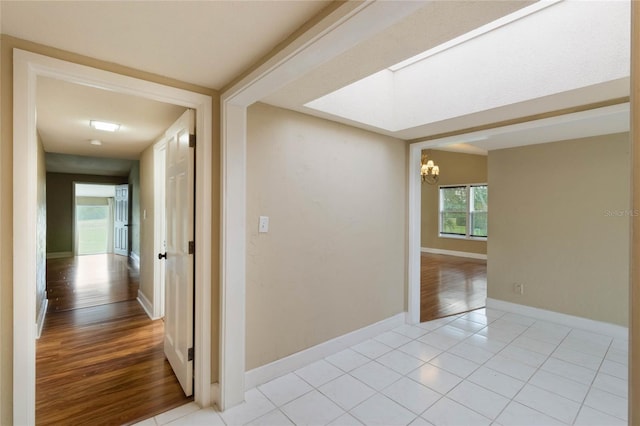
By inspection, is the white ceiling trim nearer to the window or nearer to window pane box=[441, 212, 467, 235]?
the window

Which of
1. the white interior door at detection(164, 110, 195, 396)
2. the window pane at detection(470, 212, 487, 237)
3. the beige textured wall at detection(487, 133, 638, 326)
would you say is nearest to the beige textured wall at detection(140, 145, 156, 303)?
the white interior door at detection(164, 110, 195, 396)

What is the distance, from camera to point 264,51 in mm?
1555

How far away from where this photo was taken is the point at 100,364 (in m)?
2.56

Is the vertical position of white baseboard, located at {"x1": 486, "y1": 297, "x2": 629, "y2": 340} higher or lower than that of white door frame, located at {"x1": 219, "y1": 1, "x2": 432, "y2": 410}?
lower

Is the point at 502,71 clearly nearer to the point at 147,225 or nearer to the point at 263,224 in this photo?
the point at 263,224

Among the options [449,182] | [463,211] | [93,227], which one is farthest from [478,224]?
[93,227]

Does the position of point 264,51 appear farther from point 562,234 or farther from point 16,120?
point 562,234

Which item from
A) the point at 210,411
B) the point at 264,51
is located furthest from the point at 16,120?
the point at 210,411

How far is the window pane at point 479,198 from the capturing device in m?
7.81

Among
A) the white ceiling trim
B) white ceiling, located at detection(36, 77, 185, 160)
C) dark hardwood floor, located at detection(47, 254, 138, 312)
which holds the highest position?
the white ceiling trim

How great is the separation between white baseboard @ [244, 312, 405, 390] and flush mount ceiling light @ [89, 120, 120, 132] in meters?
2.63

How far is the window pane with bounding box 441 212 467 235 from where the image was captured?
823 centimetres

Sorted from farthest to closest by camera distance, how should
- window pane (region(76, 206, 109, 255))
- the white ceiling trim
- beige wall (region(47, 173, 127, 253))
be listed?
window pane (region(76, 206, 109, 255)), beige wall (region(47, 173, 127, 253)), the white ceiling trim

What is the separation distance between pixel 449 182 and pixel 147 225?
7.58 m
